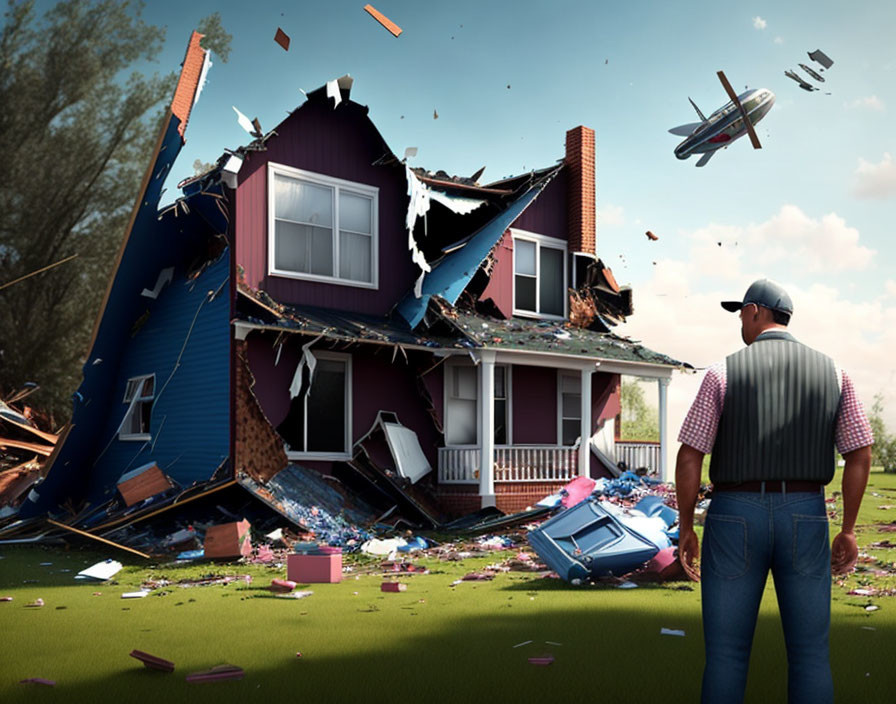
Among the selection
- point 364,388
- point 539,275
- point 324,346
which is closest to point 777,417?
point 324,346

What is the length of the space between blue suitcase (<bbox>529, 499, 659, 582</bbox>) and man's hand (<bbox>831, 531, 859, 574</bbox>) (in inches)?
211

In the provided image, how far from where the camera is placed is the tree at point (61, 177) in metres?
28.8

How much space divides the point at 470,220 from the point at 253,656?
48.0 ft

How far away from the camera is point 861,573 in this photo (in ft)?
34.3

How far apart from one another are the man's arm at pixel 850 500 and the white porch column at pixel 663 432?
15955 millimetres

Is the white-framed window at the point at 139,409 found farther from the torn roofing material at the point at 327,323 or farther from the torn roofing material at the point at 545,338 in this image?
the torn roofing material at the point at 545,338

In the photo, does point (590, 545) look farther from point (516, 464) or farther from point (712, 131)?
point (712, 131)

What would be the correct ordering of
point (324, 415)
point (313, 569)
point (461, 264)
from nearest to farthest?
point (313, 569)
point (324, 415)
point (461, 264)

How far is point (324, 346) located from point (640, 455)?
7953 millimetres

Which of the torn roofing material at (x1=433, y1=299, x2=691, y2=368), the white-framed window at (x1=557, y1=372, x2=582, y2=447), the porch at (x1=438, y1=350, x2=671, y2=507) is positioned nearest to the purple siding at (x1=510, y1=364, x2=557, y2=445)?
the porch at (x1=438, y1=350, x2=671, y2=507)

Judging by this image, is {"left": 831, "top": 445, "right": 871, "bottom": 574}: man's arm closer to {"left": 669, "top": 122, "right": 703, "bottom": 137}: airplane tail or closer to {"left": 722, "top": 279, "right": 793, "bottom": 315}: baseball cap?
{"left": 722, "top": 279, "right": 793, "bottom": 315}: baseball cap

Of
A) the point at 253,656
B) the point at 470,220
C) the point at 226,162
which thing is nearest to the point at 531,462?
the point at 470,220

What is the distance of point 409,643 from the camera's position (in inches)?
273

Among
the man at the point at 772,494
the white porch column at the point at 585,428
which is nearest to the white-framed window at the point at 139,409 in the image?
the white porch column at the point at 585,428
